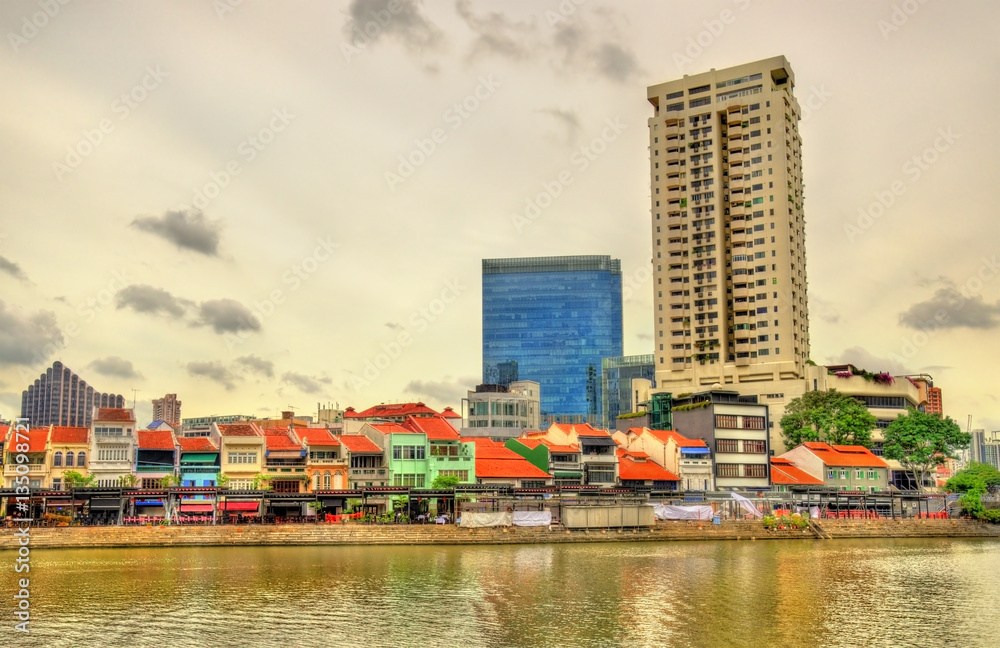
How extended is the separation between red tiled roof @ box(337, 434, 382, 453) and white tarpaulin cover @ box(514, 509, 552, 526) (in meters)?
23.1

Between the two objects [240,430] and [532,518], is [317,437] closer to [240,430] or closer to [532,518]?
[240,430]

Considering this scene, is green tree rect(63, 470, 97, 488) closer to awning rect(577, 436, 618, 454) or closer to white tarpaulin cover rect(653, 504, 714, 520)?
awning rect(577, 436, 618, 454)

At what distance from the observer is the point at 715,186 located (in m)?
195

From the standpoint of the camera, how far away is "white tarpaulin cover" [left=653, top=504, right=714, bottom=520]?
Result: 114 m

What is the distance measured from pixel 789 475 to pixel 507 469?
41741 mm

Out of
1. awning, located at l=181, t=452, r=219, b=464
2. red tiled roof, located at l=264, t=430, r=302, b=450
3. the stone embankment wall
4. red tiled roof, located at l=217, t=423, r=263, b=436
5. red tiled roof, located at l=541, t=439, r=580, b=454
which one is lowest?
the stone embankment wall

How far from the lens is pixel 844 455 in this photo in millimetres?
147500

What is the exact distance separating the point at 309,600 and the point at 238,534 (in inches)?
1540

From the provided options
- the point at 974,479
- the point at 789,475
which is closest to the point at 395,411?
the point at 789,475

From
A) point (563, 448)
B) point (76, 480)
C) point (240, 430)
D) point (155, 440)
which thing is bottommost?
point (76, 480)

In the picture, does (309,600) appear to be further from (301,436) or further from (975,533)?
(975,533)

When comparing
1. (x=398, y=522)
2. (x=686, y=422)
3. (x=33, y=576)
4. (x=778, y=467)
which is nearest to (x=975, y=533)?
(x=778, y=467)

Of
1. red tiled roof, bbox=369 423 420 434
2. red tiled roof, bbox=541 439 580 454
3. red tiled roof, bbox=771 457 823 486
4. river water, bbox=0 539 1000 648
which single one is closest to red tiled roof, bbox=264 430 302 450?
red tiled roof, bbox=369 423 420 434

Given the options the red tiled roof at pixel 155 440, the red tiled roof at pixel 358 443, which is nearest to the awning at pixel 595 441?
the red tiled roof at pixel 358 443
